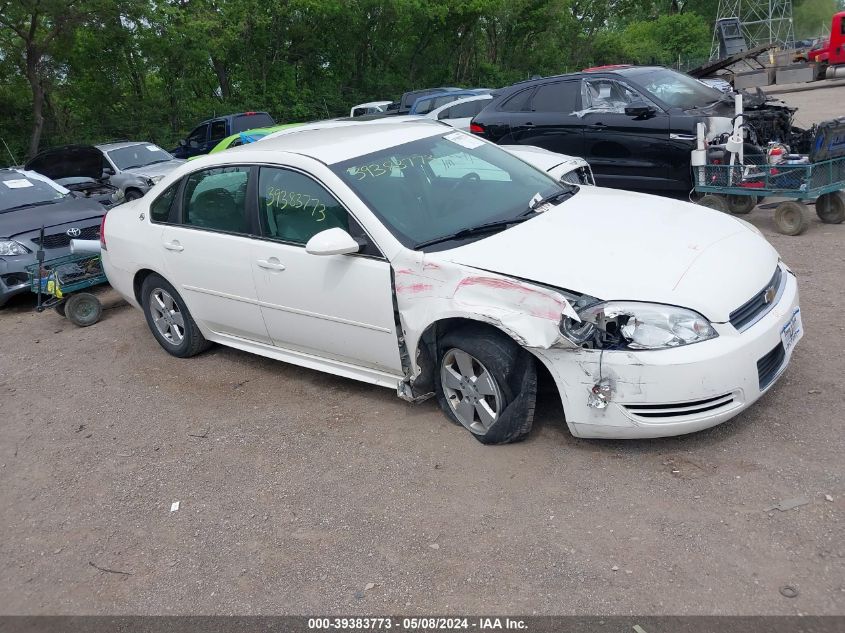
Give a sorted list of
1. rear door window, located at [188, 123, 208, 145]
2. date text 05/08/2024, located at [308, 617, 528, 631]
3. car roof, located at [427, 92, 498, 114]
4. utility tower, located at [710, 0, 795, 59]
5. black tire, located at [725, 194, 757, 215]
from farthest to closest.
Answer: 1. utility tower, located at [710, 0, 795, 59]
2. rear door window, located at [188, 123, 208, 145]
3. car roof, located at [427, 92, 498, 114]
4. black tire, located at [725, 194, 757, 215]
5. date text 05/08/2024, located at [308, 617, 528, 631]

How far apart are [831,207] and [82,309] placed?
780cm

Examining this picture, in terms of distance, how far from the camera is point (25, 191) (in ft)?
31.6

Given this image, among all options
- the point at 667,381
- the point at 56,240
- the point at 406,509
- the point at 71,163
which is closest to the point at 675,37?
the point at 71,163

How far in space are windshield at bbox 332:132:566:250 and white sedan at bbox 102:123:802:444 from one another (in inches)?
0.5

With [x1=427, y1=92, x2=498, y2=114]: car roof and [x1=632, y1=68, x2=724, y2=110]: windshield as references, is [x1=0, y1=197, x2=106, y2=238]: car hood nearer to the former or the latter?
[x1=632, y1=68, x2=724, y2=110]: windshield

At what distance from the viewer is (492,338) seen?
4.01 meters

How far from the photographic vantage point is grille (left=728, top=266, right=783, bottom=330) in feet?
12.4

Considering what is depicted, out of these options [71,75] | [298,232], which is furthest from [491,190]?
[71,75]

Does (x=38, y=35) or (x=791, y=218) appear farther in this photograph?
(x=38, y=35)

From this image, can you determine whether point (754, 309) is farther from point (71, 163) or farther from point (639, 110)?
point (71, 163)

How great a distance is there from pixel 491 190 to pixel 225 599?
2902 mm

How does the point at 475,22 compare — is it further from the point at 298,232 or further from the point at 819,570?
the point at 819,570

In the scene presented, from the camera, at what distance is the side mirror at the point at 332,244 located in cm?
432

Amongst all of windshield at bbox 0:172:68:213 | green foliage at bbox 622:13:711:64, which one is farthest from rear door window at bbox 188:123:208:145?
green foliage at bbox 622:13:711:64
